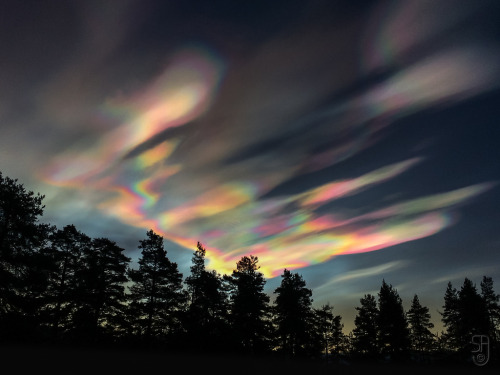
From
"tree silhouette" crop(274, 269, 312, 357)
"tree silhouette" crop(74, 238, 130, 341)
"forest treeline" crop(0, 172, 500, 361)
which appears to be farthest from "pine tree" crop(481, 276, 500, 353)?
"tree silhouette" crop(74, 238, 130, 341)

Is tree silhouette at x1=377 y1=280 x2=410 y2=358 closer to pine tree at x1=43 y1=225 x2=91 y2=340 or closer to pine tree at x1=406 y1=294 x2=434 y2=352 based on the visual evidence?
pine tree at x1=406 y1=294 x2=434 y2=352

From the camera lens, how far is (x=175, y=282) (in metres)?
35.9

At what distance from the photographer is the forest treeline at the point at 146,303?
22125 mm

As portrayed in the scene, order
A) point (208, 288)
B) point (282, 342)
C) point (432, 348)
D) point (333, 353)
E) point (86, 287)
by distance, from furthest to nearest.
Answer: point (333, 353) < point (432, 348) < point (282, 342) < point (208, 288) < point (86, 287)

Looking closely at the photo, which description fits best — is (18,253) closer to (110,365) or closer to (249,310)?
(110,365)

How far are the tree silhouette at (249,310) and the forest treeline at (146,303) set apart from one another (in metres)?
0.13

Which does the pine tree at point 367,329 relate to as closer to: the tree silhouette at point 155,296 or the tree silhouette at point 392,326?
the tree silhouette at point 392,326

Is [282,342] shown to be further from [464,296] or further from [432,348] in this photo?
[432,348]

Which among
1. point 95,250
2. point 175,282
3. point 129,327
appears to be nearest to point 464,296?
point 175,282

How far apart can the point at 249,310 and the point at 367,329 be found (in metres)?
33.6

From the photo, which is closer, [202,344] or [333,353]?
[202,344]

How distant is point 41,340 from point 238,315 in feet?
80.2

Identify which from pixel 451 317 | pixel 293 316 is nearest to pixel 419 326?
pixel 451 317

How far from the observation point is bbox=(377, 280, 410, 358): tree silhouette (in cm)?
5434
